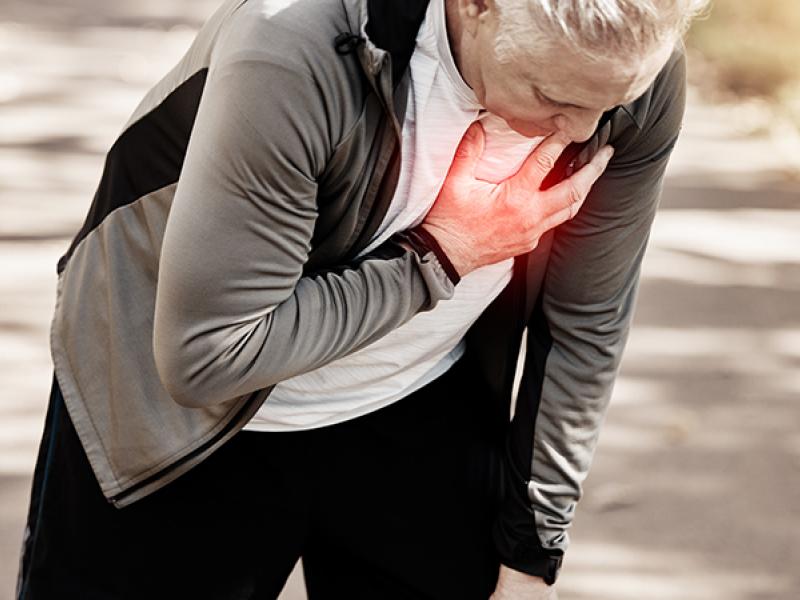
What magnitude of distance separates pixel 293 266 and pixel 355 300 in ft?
0.34

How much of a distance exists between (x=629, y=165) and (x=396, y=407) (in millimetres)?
474

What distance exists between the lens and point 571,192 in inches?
64.7

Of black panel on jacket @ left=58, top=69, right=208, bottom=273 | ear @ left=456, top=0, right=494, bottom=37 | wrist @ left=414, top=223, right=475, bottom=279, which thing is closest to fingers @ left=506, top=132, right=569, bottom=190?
wrist @ left=414, top=223, right=475, bottom=279

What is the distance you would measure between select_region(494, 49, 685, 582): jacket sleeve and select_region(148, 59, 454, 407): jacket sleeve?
30 centimetres

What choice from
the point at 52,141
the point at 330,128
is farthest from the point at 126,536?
the point at 52,141

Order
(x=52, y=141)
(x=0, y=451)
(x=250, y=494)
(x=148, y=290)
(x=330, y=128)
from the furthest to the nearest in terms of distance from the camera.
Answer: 1. (x=52, y=141)
2. (x=0, y=451)
3. (x=250, y=494)
4. (x=148, y=290)
5. (x=330, y=128)

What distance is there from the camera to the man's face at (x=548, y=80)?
4.53ft

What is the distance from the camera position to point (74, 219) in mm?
4445

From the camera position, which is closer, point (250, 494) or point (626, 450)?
point (250, 494)

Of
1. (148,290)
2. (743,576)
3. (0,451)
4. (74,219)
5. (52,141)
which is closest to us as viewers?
(148,290)

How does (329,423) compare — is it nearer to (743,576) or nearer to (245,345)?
(245,345)

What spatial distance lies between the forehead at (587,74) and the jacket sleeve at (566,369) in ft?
1.17

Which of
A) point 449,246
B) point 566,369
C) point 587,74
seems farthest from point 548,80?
point 566,369

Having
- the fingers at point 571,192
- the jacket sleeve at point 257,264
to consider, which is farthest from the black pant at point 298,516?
the fingers at point 571,192
